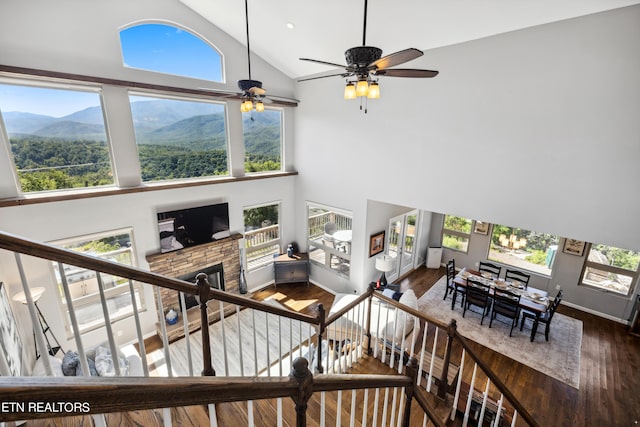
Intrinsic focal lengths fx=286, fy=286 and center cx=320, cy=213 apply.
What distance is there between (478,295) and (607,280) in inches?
123

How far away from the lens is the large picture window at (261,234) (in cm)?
704

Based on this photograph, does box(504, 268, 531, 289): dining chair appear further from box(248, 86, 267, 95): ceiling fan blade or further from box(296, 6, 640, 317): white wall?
box(248, 86, 267, 95): ceiling fan blade

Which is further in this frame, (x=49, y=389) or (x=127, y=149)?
(x=127, y=149)

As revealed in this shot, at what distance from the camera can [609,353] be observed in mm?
5480

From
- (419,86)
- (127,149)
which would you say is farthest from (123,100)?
(419,86)

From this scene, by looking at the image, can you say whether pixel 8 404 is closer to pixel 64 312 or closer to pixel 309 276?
pixel 64 312

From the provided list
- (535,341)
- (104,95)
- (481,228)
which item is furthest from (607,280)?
(104,95)

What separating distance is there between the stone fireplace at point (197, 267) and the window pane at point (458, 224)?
20.1 feet

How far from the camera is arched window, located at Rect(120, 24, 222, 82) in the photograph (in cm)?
490

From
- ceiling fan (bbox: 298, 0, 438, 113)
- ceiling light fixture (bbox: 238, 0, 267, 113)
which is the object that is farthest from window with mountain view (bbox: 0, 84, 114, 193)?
ceiling fan (bbox: 298, 0, 438, 113)

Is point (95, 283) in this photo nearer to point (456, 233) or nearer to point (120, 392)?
point (120, 392)

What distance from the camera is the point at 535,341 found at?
5.77 m

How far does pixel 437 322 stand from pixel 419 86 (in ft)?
12.9

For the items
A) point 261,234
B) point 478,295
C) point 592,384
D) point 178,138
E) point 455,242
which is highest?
point 178,138
